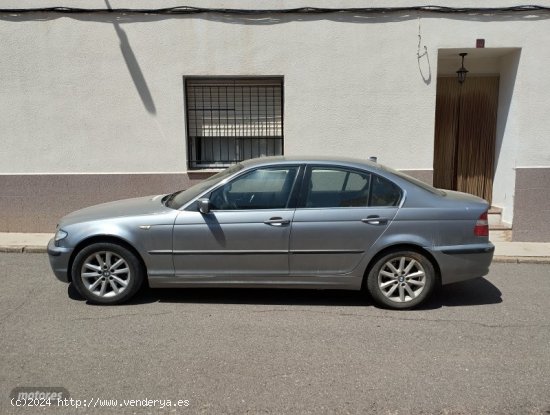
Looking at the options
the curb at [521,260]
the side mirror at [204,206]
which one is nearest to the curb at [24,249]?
the side mirror at [204,206]

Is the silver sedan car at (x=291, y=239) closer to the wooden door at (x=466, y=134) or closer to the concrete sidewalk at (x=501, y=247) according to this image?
the concrete sidewalk at (x=501, y=247)

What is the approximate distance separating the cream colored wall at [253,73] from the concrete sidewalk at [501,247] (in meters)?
1.00

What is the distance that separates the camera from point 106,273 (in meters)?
4.68

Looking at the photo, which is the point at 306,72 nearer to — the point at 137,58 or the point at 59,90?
the point at 137,58

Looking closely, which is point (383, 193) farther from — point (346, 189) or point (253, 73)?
point (253, 73)

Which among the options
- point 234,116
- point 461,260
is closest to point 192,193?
point 461,260

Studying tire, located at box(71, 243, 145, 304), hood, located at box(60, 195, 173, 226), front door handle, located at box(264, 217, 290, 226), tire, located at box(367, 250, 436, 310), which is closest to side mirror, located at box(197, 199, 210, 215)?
hood, located at box(60, 195, 173, 226)

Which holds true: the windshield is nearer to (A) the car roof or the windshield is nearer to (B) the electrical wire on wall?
(A) the car roof

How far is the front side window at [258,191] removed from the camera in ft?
15.3

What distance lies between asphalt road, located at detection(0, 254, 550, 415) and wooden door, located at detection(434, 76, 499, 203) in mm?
3670

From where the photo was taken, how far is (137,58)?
24.7 ft

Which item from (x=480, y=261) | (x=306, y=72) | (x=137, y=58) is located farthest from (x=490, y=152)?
(x=137, y=58)

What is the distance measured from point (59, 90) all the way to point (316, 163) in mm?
5156

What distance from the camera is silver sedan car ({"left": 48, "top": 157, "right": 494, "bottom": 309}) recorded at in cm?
456
